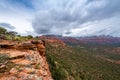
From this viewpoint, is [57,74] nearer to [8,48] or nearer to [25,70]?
[8,48]

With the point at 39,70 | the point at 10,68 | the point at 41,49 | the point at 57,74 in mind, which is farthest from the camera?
the point at 57,74

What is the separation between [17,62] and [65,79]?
112ft

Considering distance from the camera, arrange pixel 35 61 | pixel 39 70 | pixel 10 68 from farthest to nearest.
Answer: pixel 35 61, pixel 39 70, pixel 10 68

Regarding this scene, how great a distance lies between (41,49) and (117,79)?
87282 mm

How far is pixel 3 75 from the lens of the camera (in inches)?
570

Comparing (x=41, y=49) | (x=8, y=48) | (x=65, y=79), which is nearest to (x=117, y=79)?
(x=65, y=79)

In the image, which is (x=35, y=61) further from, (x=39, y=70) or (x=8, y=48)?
(x=8, y=48)

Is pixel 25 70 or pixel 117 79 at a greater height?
pixel 25 70

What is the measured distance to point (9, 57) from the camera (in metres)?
17.2

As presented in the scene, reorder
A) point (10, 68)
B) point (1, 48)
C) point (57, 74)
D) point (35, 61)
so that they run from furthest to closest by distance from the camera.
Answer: point (57, 74)
point (1, 48)
point (35, 61)
point (10, 68)

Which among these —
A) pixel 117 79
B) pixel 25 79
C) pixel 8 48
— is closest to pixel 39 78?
pixel 25 79

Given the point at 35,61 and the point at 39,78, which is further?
the point at 35,61

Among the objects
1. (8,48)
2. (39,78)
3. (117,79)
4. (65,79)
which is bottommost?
(117,79)

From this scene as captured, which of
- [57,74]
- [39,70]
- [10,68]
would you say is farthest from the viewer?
[57,74]
